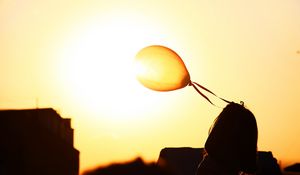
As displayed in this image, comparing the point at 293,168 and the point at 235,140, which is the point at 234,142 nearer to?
the point at 235,140

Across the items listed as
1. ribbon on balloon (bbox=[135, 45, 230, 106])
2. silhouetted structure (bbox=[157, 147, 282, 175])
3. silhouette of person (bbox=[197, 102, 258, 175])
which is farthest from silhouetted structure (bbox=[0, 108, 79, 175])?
silhouette of person (bbox=[197, 102, 258, 175])

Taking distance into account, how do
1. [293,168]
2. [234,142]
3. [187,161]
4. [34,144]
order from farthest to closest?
[34,144] < [293,168] < [187,161] < [234,142]

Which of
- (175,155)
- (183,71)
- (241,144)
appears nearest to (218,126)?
(241,144)

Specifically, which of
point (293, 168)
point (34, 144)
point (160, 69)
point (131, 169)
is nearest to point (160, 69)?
point (160, 69)

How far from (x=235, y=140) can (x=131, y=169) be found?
1913mm

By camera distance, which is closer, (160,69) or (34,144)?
(160,69)

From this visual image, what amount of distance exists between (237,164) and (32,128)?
1081cm

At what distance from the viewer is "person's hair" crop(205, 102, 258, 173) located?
9.25 ft

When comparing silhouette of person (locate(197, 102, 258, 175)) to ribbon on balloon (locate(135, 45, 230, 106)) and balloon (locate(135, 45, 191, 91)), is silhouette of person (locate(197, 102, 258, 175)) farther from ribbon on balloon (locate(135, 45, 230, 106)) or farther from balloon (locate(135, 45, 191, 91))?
balloon (locate(135, 45, 191, 91))

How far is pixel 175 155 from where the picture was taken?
5184 millimetres

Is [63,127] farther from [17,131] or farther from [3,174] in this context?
[3,174]

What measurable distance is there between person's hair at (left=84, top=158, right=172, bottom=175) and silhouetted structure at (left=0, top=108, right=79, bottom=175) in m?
6.62

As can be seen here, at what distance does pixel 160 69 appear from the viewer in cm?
297

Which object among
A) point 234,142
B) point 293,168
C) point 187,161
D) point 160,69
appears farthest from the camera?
point 293,168
